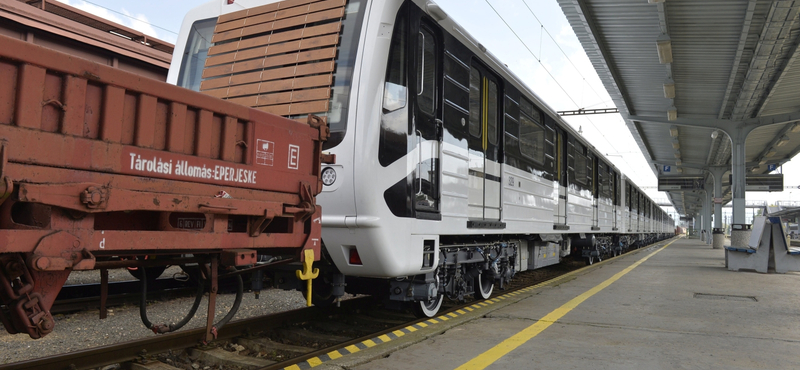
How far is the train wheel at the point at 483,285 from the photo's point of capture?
7266 mm

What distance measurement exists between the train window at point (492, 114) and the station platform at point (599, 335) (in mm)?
2116

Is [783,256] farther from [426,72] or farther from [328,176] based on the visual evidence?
[328,176]

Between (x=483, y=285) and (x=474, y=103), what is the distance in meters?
2.65

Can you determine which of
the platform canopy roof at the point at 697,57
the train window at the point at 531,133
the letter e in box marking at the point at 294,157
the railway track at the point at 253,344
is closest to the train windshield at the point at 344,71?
the letter e in box marking at the point at 294,157

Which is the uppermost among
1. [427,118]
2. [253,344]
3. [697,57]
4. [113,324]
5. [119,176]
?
[697,57]

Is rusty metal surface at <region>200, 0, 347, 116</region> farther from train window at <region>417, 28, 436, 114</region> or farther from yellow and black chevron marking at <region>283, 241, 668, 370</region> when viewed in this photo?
Result: yellow and black chevron marking at <region>283, 241, 668, 370</region>

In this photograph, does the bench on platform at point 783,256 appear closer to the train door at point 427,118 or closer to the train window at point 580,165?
the train window at point 580,165

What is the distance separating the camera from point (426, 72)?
5.29 meters

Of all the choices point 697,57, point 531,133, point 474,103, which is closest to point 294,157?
point 474,103

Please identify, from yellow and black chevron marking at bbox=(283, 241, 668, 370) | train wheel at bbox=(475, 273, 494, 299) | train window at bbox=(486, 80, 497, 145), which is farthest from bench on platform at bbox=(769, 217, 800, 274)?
train window at bbox=(486, 80, 497, 145)

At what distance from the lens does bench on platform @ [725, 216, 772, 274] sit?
522 inches

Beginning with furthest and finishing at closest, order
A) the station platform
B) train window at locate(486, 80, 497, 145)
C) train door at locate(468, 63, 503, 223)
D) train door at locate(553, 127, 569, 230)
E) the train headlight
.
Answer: train door at locate(553, 127, 569, 230)
train window at locate(486, 80, 497, 145)
train door at locate(468, 63, 503, 223)
the train headlight
the station platform

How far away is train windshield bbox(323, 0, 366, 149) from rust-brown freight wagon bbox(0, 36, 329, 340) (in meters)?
0.72

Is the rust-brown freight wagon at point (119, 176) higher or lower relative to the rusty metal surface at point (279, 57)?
lower
